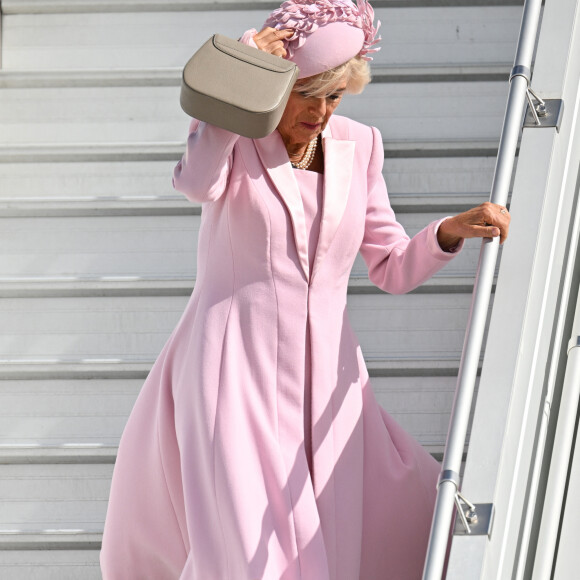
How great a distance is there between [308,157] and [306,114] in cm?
14

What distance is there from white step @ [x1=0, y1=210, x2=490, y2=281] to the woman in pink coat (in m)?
1.25

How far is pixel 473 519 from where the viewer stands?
231 cm

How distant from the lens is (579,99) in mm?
2863

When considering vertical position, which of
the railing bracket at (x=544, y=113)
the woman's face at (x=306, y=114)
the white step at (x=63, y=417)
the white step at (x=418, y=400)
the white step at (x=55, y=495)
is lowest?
the white step at (x=55, y=495)

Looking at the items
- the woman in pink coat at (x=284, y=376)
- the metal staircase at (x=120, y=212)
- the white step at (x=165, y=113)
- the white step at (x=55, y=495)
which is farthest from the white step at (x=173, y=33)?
the woman in pink coat at (x=284, y=376)

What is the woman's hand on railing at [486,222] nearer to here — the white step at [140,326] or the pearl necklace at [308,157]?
the pearl necklace at [308,157]

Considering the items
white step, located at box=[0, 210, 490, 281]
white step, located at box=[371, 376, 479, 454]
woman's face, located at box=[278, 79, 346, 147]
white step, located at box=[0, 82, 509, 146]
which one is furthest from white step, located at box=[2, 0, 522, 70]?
woman's face, located at box=[278, 79, 346, 147]

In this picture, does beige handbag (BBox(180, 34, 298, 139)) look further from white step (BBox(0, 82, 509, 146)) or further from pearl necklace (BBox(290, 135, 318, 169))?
white step (BBox(0, 82, 509, 146))

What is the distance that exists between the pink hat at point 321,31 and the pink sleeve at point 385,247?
0.31 m

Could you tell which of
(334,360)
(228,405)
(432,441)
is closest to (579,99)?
(334,360)

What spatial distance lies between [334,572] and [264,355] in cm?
49

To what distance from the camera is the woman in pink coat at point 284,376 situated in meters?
2.63

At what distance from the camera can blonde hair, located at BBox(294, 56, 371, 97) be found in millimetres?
2678

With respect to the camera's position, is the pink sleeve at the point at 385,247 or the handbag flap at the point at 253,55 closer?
the handbag flap at the point at 253,55
